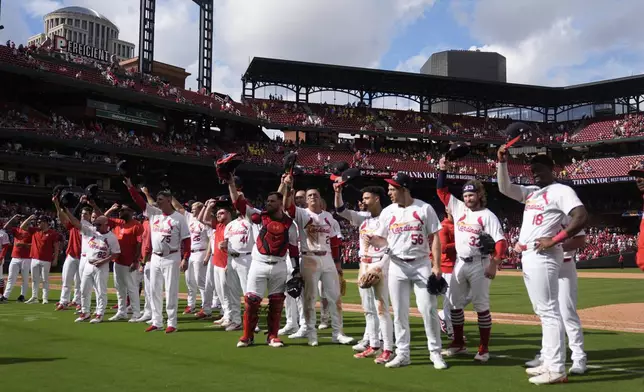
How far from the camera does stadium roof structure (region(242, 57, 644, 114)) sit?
4484 cm

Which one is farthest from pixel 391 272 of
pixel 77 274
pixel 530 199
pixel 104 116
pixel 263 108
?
pixel 263 108

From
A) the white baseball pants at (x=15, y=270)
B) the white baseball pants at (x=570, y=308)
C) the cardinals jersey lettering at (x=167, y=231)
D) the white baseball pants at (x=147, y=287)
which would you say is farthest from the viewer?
the white baseball pants at (x=15, y=270)

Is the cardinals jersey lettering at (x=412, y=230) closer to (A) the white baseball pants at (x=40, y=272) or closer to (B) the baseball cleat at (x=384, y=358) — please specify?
(B) the baseball cleat at (x=384, y=358)

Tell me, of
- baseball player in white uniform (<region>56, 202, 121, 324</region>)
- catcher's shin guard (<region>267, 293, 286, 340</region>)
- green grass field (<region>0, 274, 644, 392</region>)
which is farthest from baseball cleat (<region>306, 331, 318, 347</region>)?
baseball player in white uniform (<region>56, 202, 121, 324</region>)

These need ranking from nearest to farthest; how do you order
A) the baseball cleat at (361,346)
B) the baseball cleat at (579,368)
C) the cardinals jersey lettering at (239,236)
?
1. the baseball cleat at (579,368)
2. the baseball cleat at (361,346)
3. the cardinals jersey lettering at (239,236)

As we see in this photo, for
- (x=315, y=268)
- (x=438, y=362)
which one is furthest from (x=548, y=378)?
(x=315, y=268)

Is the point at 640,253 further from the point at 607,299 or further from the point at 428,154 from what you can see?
the point at 428,154

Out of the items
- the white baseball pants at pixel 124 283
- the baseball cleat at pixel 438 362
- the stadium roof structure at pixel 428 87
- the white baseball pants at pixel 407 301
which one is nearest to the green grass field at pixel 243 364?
the baseball cleat at pixel 438 362

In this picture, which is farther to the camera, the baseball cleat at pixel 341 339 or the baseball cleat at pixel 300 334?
the baseball cleat at pixel 300 334

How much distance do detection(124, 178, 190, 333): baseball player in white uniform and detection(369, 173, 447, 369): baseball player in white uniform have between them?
4.09 meters

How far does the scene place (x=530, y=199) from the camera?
6074mm

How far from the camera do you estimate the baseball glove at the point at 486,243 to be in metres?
6.88

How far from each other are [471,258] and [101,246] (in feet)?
22.6

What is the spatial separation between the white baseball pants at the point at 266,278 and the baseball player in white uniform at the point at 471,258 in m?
2.24
